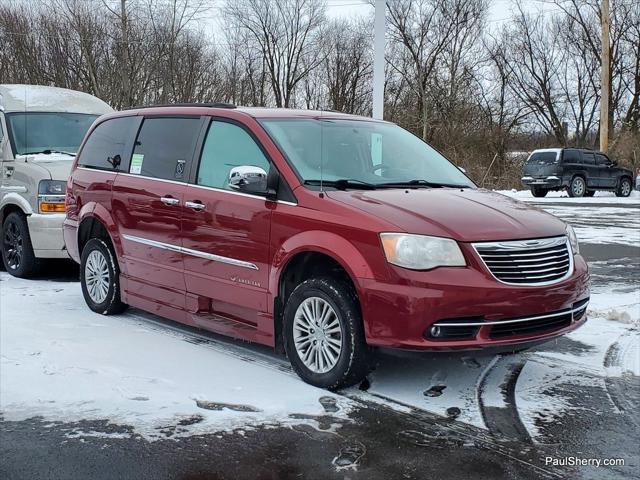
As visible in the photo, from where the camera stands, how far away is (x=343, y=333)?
443cm

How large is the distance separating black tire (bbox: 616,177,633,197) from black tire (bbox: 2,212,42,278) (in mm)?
24370

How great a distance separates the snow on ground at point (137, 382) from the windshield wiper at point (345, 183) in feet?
4.28

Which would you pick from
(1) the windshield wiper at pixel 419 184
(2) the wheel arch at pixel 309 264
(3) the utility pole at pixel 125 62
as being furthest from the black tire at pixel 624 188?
(2) the wheel arch at pixel 309 264

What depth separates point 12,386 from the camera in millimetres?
4602

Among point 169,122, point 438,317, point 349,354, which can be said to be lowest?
point 349,354

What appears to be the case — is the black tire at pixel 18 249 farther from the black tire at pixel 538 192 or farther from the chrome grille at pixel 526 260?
the black tire at pixel 538 192

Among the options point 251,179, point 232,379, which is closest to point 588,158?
point 251,179

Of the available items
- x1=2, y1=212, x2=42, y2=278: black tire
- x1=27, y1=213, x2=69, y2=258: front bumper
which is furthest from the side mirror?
x1=2, y1=212, x2=42, y2=278: black tire

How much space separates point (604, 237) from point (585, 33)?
33.8 metres

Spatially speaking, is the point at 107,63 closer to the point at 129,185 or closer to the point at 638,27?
the point at 129,185

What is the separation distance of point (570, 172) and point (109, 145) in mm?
22298

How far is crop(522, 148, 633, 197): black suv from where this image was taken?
25.8m

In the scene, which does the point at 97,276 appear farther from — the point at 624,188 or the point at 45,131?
the point at 624,188

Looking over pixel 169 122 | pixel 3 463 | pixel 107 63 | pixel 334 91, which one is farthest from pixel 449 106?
pixel 3 463
